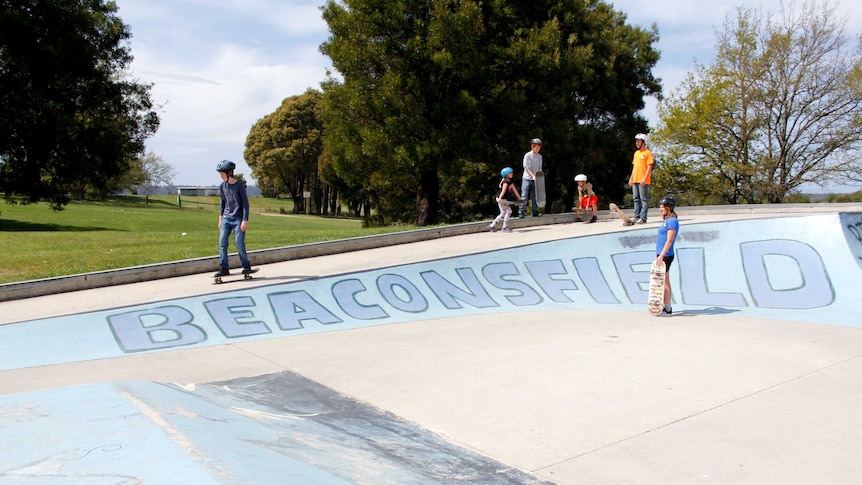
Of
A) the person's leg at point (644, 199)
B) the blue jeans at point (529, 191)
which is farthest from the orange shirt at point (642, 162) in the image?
the blue jeans at point (529, 191)

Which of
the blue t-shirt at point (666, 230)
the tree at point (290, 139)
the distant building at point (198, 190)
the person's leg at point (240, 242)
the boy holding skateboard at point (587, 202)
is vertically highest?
the tree at point (290, 139)

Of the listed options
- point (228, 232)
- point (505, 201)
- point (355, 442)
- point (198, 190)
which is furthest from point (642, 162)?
point (198, 190)

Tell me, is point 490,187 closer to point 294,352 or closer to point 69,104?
point 69,104

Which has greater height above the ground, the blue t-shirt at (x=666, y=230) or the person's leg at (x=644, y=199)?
the person's leg at (x=644, y=199)

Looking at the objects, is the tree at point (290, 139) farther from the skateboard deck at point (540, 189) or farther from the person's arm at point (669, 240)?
the person's arm at point (669, 240)

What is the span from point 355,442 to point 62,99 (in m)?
25.9

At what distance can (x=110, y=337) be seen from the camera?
703cm

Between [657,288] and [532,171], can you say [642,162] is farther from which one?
[657,288]

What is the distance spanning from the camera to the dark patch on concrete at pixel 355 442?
327 cm

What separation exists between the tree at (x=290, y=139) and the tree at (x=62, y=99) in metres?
33.7

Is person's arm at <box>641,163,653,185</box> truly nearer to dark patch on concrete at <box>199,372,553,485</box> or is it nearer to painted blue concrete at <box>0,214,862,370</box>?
painted blue concrete at <box>0,214,862,370</box>

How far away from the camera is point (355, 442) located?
12.5 ft

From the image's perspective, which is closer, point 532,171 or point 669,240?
point 669,240

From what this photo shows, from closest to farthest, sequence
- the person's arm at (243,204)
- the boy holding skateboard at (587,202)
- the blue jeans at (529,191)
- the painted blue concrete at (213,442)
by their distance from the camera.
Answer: the painted blue concrete at (213,442) < the person's arm at (243,204) < the blue jeans at (529,191) < the boy holding skateboard at (587,202)
